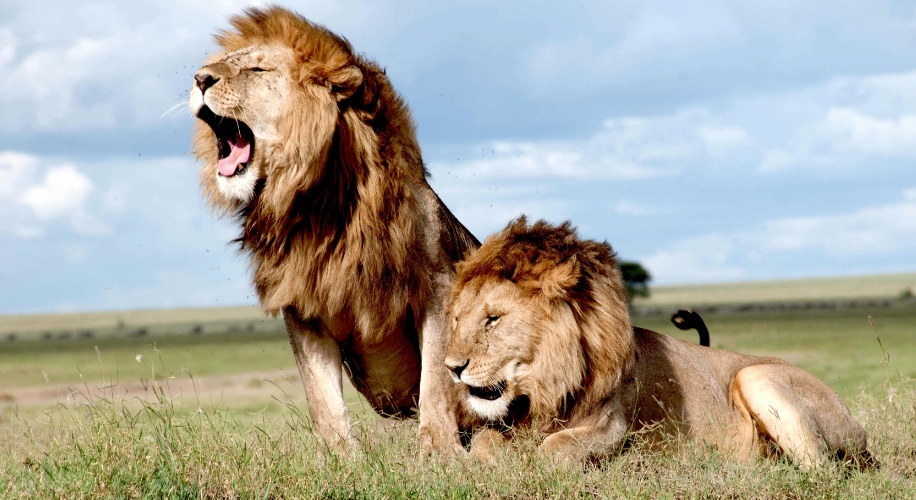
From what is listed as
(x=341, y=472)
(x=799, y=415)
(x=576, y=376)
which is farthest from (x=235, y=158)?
(x=799, y=415)

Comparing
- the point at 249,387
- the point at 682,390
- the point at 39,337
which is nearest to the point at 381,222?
the point at 682,390

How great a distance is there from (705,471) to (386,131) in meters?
2.04

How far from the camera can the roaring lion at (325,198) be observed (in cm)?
449

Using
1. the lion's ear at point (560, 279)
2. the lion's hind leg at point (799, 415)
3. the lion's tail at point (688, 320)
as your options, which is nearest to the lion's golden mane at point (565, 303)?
the lion's ear at point (560, 279)

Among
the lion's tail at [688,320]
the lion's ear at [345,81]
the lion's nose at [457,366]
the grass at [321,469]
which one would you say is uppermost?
the lion's ear at [345,81]

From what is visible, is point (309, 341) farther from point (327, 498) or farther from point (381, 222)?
point (327, 498)

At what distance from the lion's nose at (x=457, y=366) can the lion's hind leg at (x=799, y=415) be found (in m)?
1.43

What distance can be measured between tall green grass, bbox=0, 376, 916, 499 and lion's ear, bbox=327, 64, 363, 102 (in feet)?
4.77

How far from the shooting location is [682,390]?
494 centimetres

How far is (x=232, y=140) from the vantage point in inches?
183

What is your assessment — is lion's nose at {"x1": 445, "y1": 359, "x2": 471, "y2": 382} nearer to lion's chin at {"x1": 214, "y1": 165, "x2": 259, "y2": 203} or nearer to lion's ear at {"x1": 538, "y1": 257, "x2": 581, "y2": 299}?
lion's ear at {"x1": 538, "y1": 257, "x2": 581, "y2": 299}

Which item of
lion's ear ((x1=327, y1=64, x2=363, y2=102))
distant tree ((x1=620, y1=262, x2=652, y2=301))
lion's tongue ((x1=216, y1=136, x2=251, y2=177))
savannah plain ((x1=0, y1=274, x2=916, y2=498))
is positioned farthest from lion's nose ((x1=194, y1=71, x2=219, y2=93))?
distant tree ((x1=620, y1=262, x2=652, y2=301))

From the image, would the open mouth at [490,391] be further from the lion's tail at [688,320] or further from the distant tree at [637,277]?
the distant tree at [637,277]

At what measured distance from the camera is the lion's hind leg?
4.56m
